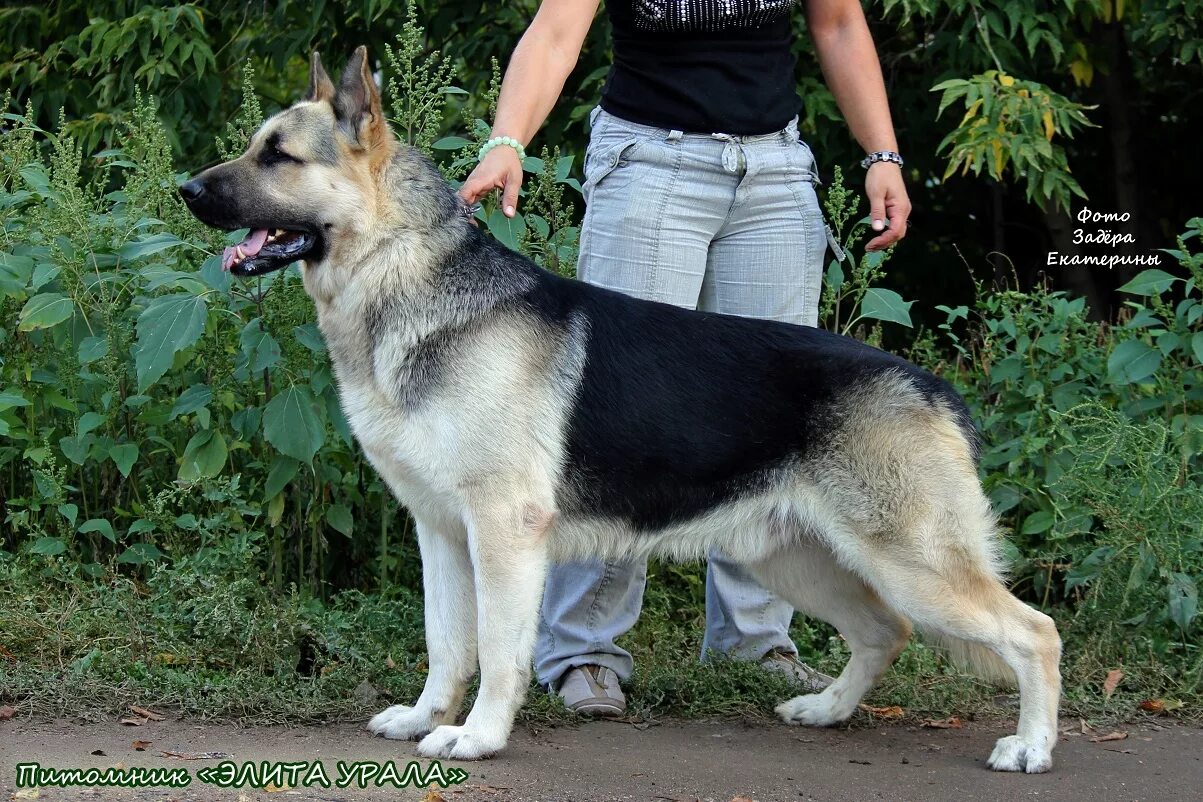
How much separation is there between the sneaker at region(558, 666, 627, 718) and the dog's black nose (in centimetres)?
208

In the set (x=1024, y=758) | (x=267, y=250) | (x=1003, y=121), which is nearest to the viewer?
(x=267, y=250)

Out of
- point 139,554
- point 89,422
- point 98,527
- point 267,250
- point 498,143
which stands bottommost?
point 139,554

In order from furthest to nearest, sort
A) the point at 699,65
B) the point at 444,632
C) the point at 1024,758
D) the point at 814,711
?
the point at 814,711 < the point at 699,65 < the point at 444,632 < the point at 1024,758

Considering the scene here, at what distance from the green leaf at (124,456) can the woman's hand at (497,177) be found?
6.12 feet

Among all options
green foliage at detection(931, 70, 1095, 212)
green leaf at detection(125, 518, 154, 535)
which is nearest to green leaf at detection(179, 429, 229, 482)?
green leaf at detection(125, 518, 154, 535)

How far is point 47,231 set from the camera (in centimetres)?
521

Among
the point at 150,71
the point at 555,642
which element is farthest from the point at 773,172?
the point at 150,71

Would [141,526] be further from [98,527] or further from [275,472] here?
[275,472]

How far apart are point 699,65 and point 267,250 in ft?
5.22

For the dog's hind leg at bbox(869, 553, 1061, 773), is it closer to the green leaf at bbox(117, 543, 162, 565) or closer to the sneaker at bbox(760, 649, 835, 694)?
the sneaker at bbox(760, 649, 835, 694)

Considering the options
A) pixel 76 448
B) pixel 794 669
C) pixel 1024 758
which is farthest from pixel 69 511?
pixel 1024 758

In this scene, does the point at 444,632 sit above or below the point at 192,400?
below

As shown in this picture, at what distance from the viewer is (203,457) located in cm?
499

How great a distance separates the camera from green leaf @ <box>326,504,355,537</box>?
5.20 m
